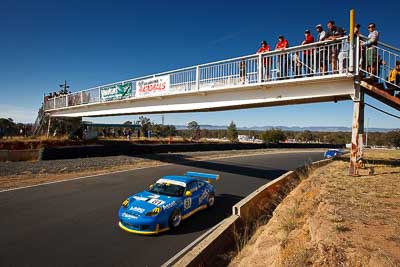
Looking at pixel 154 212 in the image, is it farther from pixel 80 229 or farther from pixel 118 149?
pixel 118 149

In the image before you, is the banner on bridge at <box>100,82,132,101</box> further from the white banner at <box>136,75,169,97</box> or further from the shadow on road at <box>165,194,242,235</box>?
the shadow on road at <box>165,194,242,235</box>

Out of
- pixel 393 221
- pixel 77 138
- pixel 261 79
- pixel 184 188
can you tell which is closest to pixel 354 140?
pixel 261 79

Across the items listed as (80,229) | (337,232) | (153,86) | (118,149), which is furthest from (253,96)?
(118,149)

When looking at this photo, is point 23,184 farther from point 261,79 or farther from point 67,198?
point 261,79

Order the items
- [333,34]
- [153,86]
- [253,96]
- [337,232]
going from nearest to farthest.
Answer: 1. [337,232]
2. [333,34]
3. [253,96]
4. [153,86]

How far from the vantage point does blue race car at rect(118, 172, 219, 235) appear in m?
6.84

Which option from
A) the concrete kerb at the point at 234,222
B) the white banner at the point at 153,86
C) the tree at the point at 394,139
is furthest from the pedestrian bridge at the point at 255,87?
the tree at the point at 394,139

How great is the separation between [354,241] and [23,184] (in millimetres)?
14274

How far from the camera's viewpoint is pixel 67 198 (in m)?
10.5

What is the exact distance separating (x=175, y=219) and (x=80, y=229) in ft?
8.51

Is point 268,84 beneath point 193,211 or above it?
above

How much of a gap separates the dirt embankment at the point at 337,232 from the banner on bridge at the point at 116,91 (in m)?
13.4

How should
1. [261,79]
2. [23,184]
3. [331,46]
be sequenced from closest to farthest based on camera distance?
[331,46] < [261,79] < [23,184]

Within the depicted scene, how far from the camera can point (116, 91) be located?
1897 cm
